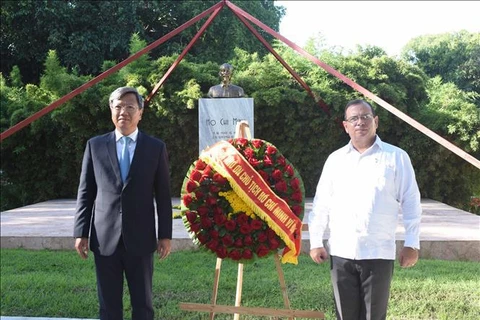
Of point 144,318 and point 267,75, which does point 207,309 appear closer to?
point 144,318

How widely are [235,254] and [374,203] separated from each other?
0.93 meters

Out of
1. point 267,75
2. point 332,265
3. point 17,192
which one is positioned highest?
point 267,75

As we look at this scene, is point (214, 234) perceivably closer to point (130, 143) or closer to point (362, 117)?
point (130, 143)

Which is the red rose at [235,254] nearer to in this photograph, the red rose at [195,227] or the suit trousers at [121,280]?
the red rose at [195,227]

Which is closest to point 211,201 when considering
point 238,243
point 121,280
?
point 238,243

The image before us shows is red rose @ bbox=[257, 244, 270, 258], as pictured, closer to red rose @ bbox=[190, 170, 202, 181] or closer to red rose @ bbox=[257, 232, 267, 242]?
red rose @ bbox=[257, 232, 267, 242]

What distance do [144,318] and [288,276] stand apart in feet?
6.66

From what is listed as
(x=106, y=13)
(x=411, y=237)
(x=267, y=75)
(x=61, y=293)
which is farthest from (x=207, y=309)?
(x=106, y=13)

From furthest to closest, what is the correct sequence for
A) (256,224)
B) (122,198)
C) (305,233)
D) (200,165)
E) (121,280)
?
(305,233) < (200,165) < (256,224) < (121,280) < (122,198)

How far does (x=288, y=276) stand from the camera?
444 cm

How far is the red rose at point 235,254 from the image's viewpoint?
2857 mm

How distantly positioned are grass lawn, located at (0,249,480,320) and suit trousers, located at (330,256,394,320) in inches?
39.5

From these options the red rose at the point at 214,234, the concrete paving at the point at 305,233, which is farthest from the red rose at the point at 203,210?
the concrete paving at the point at 305,233

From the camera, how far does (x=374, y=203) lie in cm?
229
